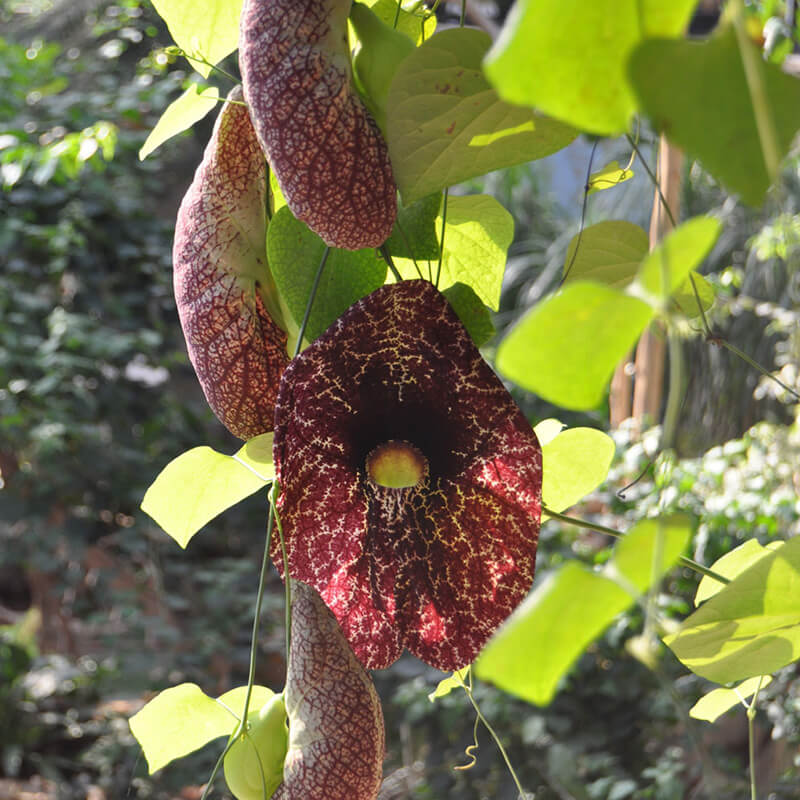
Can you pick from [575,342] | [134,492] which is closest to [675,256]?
[575,342]

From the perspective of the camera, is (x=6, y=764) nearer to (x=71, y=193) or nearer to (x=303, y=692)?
(x=71, y=193)

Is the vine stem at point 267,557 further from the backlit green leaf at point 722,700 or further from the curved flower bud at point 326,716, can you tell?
the backlit green leaf at point 722,700

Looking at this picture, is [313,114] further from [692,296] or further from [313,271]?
[692,296]

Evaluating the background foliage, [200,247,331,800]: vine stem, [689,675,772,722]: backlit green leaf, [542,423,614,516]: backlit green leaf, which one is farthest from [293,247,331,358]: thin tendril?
the background foliage

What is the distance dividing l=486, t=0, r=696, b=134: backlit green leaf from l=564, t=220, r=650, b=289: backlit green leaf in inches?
7.1

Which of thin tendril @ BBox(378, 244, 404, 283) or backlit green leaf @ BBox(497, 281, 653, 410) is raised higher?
backlit green leaf @ BBox(497, 281, 653, 410)

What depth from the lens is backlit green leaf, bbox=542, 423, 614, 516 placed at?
0.34m

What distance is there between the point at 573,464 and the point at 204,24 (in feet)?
0.67

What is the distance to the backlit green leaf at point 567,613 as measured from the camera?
14cm

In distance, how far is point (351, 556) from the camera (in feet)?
0.91

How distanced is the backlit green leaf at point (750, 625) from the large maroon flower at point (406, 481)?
0.05m

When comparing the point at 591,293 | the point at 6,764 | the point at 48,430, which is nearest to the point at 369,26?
the point at 591,293

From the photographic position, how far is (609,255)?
341 mm

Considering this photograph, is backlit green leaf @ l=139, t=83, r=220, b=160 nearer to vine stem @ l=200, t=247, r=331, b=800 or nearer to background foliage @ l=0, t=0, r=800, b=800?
vine stem @ l=200, t=247, r=331, b=800
